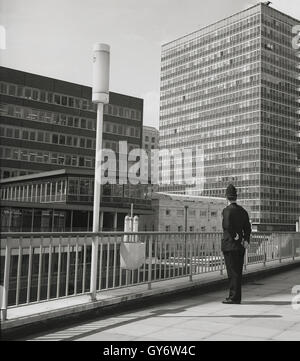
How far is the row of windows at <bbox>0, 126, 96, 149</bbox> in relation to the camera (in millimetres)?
69863

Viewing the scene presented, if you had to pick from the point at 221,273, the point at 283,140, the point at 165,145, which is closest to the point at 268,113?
the point at 283,140

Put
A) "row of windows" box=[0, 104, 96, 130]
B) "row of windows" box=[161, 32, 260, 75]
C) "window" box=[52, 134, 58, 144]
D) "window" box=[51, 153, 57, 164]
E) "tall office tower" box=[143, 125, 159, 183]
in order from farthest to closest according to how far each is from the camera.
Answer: "tall office tower" box=[143, 125, 159, 183] → "row of windows" box=[161, 32, 260, 75] → "window" box=[52, 134, 58, 144] → "window" box=[51, 153, 57, 164] → "row of windows" box=[0, 104, 96, 130]

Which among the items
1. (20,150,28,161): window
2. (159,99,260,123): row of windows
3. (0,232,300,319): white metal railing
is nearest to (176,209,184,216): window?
(20,150,28,161): window

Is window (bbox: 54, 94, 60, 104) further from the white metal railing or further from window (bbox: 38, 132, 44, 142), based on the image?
the white metal railing

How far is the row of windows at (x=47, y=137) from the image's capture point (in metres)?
69.9

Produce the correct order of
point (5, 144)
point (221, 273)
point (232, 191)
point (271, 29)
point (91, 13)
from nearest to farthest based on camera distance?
point (91, 13) → point (232, 191) → point (221, 273) → point (5, 144) → point (271, 29)

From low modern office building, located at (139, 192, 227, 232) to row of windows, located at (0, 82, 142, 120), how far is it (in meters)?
15.6

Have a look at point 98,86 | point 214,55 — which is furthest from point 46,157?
point 214,55

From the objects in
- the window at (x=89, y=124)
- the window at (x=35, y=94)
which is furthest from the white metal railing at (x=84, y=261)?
the window at (x=89, y=124)

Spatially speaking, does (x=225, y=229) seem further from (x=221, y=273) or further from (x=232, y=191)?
(x=221, y=273)

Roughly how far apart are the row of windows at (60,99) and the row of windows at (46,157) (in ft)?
26.4

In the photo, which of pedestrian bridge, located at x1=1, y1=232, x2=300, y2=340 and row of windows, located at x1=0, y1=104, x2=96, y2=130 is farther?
row of windows, located at x1=0, y1=104, x2=96, y2=130

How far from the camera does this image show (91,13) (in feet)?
23.0

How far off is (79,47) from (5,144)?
64.0 metres
